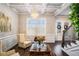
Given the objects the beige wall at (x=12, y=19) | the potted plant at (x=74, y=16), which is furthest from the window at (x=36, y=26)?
the potted plant at (x=74, y=16)

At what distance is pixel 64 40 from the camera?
3135 mm

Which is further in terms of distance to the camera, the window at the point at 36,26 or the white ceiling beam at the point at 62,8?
the window at the point at 36,26

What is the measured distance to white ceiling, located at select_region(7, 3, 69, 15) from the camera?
301 cm

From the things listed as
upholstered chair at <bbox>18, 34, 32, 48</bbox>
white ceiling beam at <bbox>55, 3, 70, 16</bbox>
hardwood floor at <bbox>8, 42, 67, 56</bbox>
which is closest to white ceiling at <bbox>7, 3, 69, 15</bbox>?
white ceiling beam at <bbox>55, 3, 70, 16</bbox>

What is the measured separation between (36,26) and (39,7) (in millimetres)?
441

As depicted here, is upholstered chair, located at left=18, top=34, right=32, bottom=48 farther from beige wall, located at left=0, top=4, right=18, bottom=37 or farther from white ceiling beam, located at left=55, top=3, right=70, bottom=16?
white ceiling beam, located at left=55, top=3, right=70, bottom=16

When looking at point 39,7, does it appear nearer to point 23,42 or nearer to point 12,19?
point 12,19

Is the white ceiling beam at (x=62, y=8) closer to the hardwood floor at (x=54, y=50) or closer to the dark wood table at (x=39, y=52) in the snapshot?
the hardwood floor at (x=54, y=50)

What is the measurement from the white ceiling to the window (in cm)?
21

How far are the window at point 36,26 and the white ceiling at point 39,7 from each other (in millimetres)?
212

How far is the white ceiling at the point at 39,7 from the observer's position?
3.01 m

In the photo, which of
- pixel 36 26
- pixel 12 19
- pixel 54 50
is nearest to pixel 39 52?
pixel 54 50

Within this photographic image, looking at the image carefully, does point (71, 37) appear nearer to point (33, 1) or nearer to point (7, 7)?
point (33, 1)

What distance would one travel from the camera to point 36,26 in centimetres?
312
